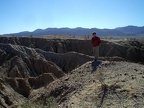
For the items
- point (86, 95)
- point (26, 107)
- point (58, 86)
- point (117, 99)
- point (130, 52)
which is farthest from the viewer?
point (130, 52)

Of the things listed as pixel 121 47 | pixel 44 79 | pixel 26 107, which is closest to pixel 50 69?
pixel 44 79

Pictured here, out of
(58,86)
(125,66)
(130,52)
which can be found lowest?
(130,52)

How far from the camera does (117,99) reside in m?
12.2

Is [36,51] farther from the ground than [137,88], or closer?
closer

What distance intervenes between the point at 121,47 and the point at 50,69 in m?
21.1

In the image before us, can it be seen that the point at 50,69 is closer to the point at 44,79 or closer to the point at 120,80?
the point at 44,79

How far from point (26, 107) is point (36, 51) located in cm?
3393

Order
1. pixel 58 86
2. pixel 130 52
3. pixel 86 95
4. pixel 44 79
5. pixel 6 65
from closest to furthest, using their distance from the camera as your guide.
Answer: pixel 86 95
pixel 58 86
pixel 44 79
pixel 6 65
pixel 130 52

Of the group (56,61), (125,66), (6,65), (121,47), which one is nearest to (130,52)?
(121,47)

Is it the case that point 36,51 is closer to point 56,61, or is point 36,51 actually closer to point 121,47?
point 56,61

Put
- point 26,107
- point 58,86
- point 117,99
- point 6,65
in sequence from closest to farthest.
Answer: point 26,107 → point 117,99 → point 58,86 → point 6,65

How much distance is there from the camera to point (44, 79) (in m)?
29.9

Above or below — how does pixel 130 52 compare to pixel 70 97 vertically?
below

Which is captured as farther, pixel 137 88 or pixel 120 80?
pixel 120 80
